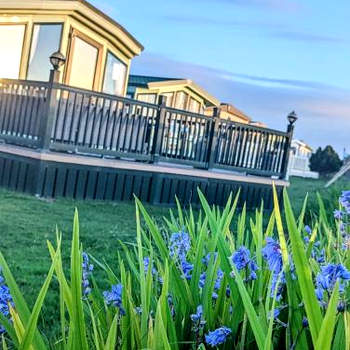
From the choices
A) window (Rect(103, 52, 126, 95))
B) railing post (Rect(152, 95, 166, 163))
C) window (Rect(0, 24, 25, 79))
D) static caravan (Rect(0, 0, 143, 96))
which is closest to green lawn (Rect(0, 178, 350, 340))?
railing post (Rect(152, 95, 166, 163))

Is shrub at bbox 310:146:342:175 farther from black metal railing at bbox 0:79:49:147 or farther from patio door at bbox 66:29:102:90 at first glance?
black metal railing at bbox 0:79:49:147

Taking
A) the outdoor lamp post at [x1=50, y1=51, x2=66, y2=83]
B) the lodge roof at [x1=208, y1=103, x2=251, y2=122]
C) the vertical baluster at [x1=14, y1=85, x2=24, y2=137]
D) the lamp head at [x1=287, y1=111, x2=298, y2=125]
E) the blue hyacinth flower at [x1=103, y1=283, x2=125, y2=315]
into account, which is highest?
the lodge roof at [x1=208, y1=103, x2=251, y2=122]

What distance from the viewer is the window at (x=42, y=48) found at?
1191 cm

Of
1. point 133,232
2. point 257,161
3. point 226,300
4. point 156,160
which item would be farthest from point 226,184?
point 226,300

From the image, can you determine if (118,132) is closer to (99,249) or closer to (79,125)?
(79,125)

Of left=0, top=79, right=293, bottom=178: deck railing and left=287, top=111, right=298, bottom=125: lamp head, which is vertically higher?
left=287, top=111, right=298, bottom=125: lamp head

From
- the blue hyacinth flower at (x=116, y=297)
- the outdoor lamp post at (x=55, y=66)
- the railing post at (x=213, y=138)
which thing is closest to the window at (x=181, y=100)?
the railing post at (x=213, y=138)

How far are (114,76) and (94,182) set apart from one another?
597 cm

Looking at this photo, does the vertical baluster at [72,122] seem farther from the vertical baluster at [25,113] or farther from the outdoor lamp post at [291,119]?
the outdoor lamp post at [291,119]

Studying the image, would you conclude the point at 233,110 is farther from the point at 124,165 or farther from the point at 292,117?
the point at 124,165

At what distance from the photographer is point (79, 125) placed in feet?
28.2

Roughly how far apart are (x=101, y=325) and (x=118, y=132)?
25.6 feet

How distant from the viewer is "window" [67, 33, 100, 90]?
1223 centimetres

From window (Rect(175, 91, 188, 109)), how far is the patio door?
22.1ft
